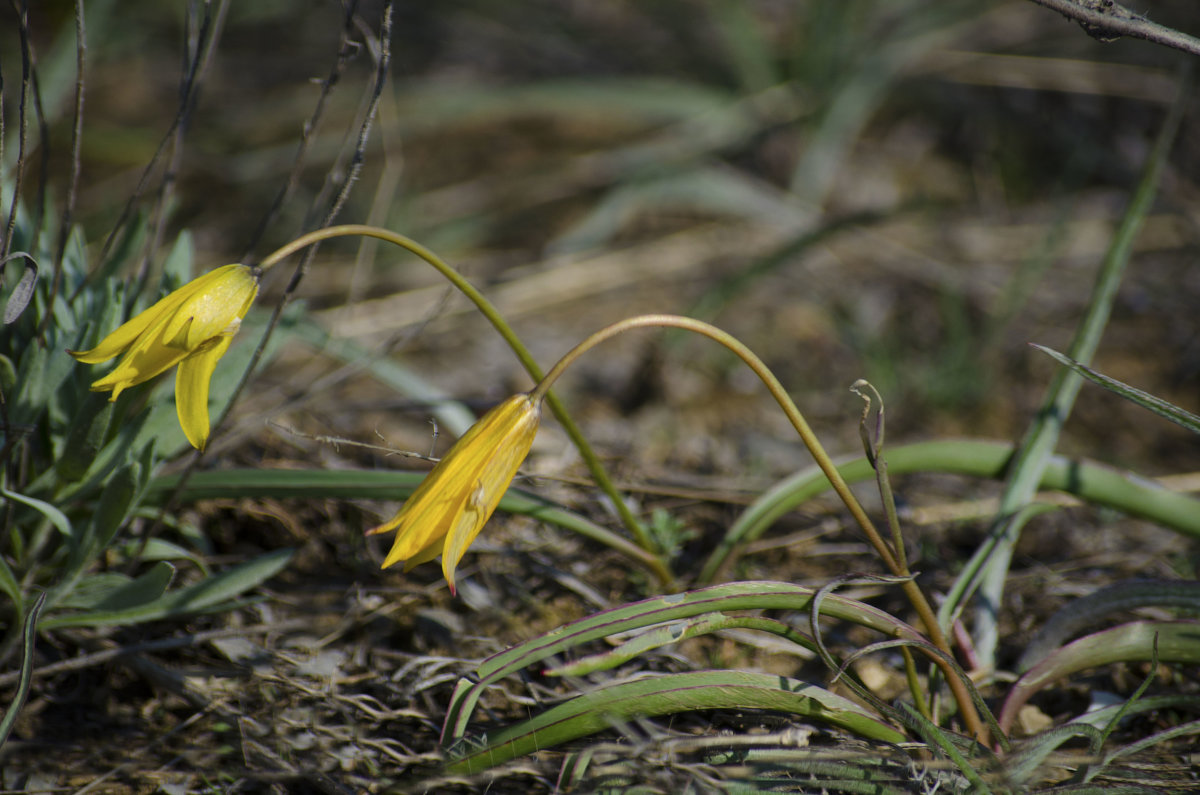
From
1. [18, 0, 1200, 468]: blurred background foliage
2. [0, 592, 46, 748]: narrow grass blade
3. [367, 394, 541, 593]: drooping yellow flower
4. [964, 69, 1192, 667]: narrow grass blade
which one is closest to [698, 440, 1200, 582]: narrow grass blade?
[964, 69, 1192, 667]: narrow grass blade

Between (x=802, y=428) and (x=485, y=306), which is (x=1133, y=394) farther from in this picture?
(x=485, y=306)

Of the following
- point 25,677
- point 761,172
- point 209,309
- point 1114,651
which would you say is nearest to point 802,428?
point 1114,651

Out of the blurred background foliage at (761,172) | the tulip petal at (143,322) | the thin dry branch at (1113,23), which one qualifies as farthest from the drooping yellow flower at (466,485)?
the blurred background foliage at (761,172)

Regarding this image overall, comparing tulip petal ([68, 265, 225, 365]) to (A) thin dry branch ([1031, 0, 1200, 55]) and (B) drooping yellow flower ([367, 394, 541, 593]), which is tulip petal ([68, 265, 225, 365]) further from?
(A) thin dry branch ([1031, 0, 1200, 55])

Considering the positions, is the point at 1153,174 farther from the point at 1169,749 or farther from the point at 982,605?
the point at 1169,749

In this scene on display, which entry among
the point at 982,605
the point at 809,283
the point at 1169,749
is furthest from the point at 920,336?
the point at 1169,749

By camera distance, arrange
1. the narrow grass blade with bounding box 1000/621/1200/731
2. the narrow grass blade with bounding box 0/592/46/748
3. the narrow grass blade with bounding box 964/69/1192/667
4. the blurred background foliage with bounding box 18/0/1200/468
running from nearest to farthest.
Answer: the narrow grass blade with bounding box 0/592/46/748, the narrow grass blade with bounding box 1000/621/1200/731, the narrow grass blade with bounding box 964/69/1192/667, the blurred background foliage with bounding box 18/0/1200/468
